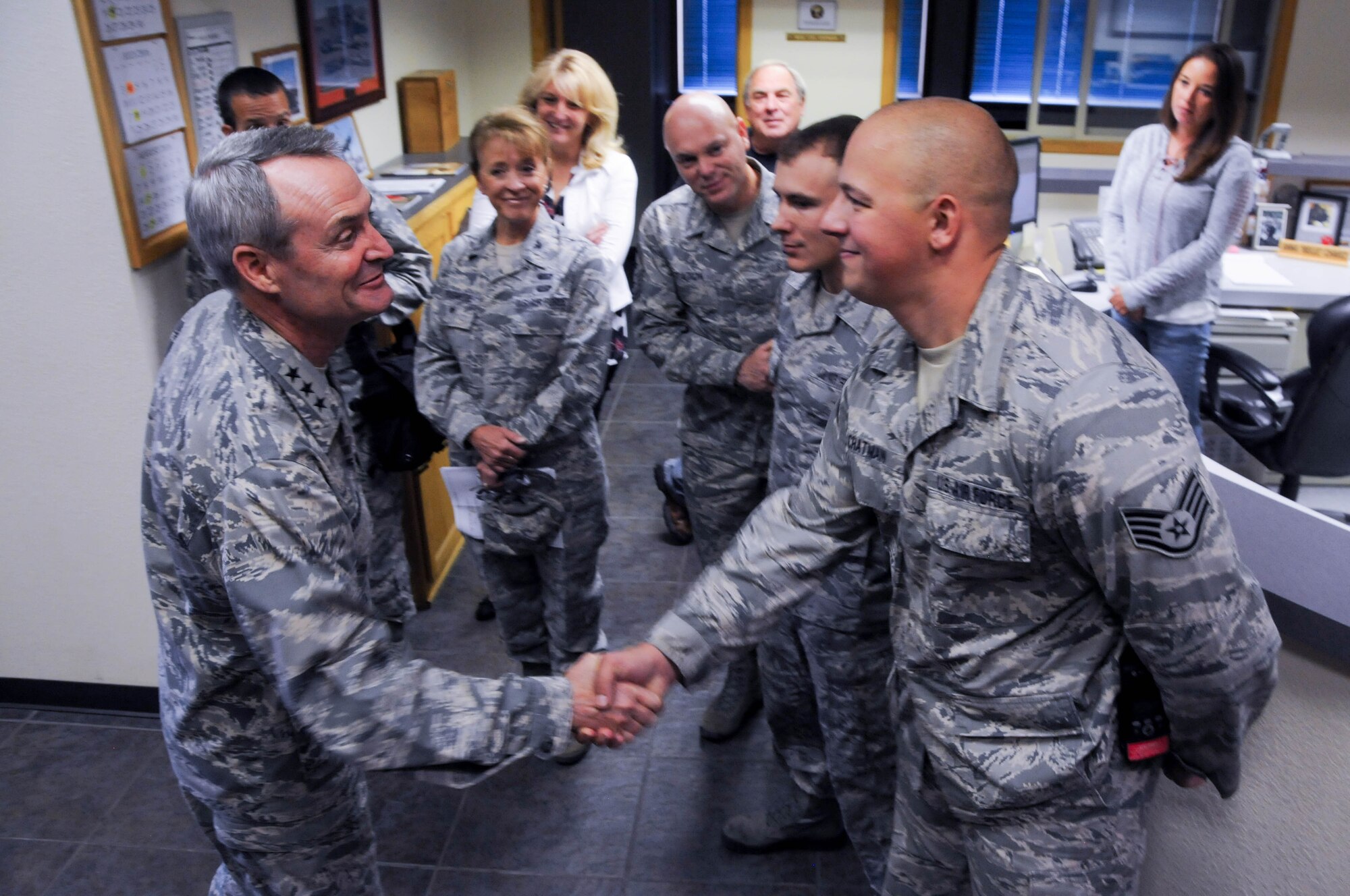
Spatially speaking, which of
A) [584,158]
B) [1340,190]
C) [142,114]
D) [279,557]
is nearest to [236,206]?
[279,557]

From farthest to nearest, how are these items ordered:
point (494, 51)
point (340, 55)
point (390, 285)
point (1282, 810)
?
point (494, 51), point (340, 55), point (390, 285), point (1282, 810)

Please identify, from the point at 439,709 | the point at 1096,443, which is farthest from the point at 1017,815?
the point at 439,709

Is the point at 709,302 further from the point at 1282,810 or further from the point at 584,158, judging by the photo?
the point at 1282,810

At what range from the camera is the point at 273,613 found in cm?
137

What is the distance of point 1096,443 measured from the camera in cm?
127

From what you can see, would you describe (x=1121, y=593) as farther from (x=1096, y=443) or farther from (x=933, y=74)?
(x=933, y=74)

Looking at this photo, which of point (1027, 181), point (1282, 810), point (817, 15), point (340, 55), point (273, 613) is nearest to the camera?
A: point (273, 613)

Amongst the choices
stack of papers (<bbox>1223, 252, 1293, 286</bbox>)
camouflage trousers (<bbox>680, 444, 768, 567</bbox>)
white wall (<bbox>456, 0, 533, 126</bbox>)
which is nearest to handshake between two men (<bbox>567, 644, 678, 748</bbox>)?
camouflage trousers (<bbox>680, 444, 768, 567</bbox>)

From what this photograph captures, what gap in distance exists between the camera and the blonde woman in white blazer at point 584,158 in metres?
3.31

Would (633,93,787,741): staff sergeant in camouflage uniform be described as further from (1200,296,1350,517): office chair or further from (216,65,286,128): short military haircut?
(1200,296,1350,517): office chair

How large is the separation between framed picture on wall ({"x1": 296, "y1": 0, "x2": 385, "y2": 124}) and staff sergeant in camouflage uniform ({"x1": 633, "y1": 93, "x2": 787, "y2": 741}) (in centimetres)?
159

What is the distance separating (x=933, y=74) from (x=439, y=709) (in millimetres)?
5916

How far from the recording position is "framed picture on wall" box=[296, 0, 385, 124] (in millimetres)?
3553

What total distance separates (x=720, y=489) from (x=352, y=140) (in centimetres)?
219
